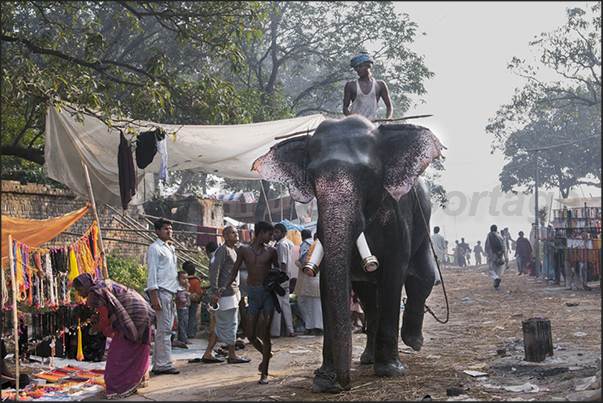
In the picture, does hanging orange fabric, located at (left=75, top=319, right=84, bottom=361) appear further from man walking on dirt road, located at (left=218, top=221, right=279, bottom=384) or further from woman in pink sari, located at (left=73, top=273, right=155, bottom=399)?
man walking on dirt road, located at (left=218, top=221, right=279, bottom=384)

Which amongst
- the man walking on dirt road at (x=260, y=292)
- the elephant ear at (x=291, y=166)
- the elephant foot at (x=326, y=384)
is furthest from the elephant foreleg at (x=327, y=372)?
the elephant ear at (x=291, y=166)

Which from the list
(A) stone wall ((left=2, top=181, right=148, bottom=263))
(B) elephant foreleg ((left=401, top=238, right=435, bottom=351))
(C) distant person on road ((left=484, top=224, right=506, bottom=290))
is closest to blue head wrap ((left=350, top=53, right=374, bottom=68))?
(B) elephant foreleg ((left=401, top=238, right=435, bottom=351))

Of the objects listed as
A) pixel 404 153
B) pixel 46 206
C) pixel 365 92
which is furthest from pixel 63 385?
pixel 46 206

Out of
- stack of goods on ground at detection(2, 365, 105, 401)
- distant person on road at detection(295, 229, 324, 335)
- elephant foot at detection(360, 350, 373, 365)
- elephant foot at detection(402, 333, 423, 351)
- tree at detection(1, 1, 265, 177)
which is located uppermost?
tree at detection(1, 1, 265, 177)

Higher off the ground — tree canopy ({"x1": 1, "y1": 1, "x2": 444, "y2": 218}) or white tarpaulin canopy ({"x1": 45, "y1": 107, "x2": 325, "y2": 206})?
Result: tree canopy ({"x1": 1, "y1": 1, "x2": 444, "y2": 218})

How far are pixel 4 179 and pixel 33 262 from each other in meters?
7.93

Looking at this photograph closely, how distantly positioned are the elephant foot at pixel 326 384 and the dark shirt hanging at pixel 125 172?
4759 mm

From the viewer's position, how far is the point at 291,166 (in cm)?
623

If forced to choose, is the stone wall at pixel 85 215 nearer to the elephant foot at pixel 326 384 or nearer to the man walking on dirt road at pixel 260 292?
the man walking on dirt road at pixel 260 292

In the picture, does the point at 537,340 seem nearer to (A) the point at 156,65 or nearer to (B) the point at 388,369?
(B) the point at 388,369

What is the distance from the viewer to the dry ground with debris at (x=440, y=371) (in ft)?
17.8

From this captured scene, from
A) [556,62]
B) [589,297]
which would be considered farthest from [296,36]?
[589,297]

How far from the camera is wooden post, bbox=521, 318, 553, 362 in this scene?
650 centimetres

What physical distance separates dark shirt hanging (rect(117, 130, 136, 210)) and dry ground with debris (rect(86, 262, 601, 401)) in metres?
2.63
